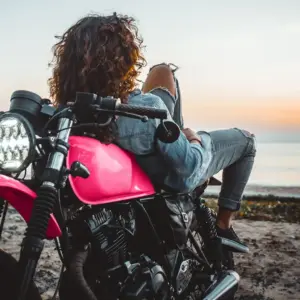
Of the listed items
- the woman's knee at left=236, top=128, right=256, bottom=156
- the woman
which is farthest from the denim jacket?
the woman's knee at left=236, top=128, right=256, bottom=156

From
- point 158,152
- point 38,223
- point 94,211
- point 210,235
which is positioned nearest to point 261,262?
point 210,235

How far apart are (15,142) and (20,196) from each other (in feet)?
0.97

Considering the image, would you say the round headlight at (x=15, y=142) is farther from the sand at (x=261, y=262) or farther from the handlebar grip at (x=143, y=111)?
the sand at (x=261, y=262)

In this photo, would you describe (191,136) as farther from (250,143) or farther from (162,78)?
(250,143)

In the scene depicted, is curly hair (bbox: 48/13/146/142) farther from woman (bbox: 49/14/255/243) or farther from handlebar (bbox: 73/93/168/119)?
handlebar (bbox: 73/93/168/119)

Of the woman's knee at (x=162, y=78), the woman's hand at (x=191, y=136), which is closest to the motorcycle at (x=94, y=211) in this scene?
the woman's hand at (x=191, y=136)

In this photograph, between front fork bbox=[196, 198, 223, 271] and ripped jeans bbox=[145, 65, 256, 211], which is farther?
front fork bbox=[196, 198, 223, 271]

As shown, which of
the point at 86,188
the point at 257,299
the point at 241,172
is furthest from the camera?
the point at 257,299

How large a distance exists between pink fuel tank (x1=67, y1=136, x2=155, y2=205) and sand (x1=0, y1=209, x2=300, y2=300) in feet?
6.86

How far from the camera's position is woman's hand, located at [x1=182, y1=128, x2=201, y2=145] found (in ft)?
10.5

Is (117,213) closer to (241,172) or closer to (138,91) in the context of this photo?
(138,91)

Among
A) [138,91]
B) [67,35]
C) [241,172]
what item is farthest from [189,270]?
[67,35]

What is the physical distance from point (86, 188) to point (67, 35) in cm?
91

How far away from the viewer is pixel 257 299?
4402 millimetres
